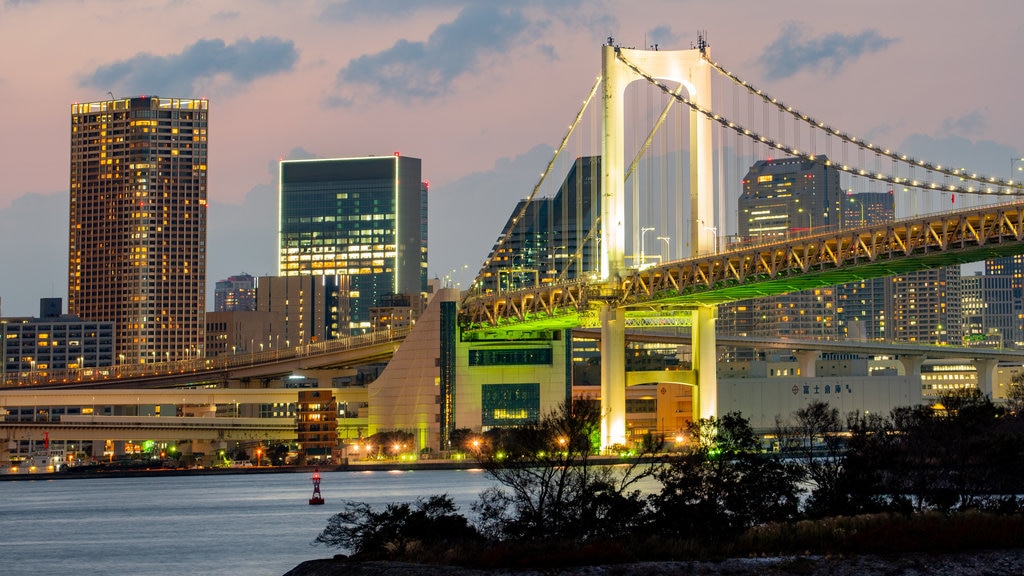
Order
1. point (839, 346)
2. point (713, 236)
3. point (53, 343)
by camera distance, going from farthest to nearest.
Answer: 1. point (53, 343)
2. point (839, 346)
3. point (713, 236)

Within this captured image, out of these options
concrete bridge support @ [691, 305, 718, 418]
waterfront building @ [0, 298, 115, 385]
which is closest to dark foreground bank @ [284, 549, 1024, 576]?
concrete bridge support @ [691, 305, 718, 418]

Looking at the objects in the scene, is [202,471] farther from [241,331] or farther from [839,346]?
[241,331]

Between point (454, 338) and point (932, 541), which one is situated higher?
point (454, 338)

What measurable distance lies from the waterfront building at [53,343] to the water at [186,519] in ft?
306

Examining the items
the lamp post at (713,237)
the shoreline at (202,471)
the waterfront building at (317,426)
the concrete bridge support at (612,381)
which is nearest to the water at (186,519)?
the shoreline at (202,471)

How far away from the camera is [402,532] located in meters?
37.6

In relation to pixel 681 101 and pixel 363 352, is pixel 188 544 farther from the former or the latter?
pixel 363 352

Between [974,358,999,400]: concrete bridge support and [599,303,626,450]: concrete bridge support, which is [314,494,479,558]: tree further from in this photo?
[974,358,999,400]: concrete bridge support

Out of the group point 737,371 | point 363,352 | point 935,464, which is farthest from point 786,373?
point 935,464

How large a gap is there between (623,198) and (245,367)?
143 ft

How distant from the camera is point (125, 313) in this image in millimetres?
199125

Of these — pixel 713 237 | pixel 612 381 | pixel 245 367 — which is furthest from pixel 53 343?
pixel 713 237

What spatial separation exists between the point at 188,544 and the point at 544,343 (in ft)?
145

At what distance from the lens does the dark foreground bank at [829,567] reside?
30422mm
